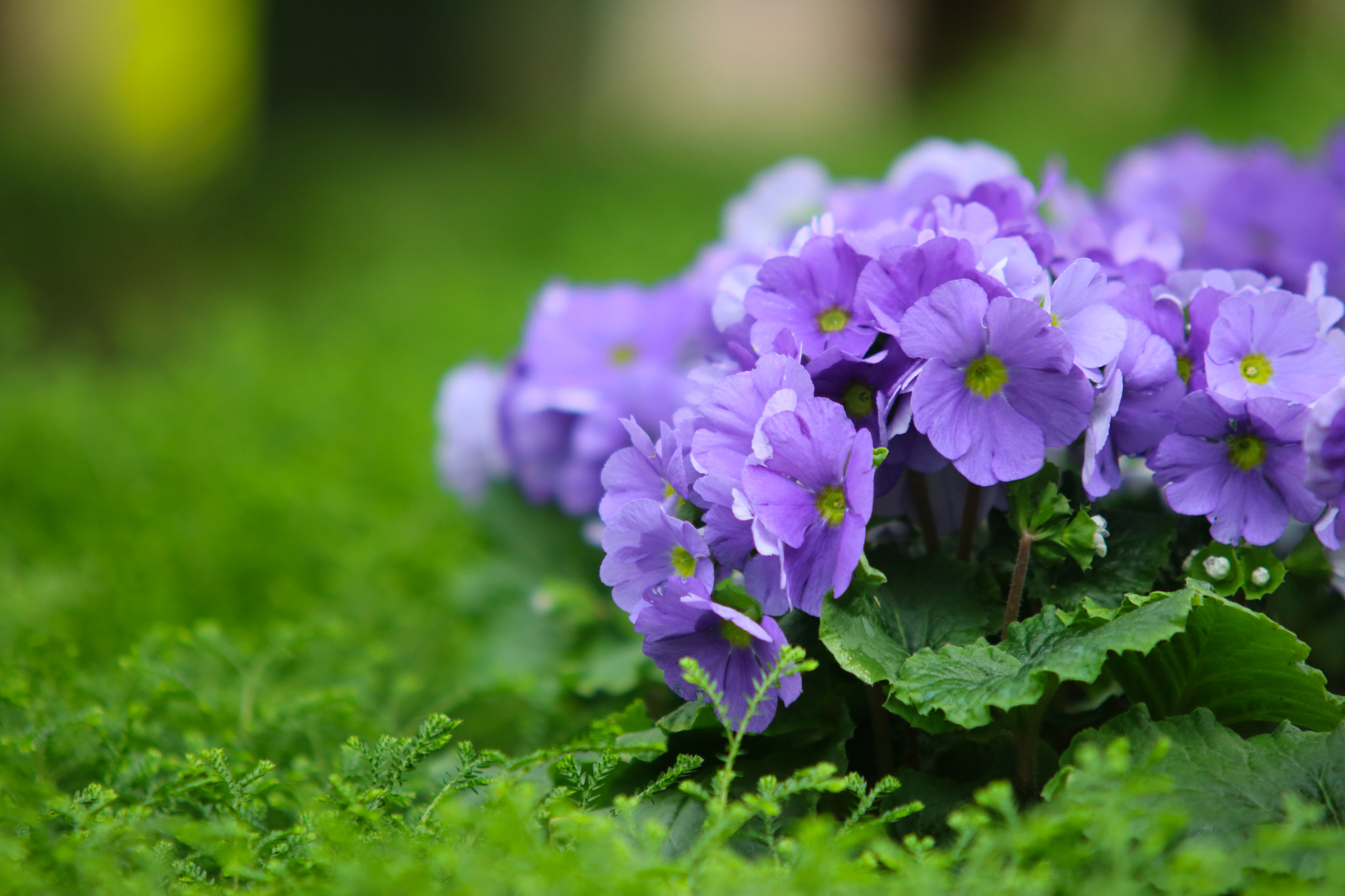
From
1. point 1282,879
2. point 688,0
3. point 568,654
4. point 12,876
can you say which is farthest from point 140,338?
point 688,0

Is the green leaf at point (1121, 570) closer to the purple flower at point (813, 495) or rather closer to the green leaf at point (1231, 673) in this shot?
the green leaf at point (1231, 673)

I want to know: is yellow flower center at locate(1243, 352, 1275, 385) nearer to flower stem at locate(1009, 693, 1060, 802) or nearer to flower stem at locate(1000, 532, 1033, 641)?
flower stem at locate(1000, 532, 1033, 641)

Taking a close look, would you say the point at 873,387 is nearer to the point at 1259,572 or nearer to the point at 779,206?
the point at 1259,572

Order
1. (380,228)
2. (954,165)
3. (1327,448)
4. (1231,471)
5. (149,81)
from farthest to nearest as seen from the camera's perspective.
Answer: (149,81) < (380,228) < (954,165) < (1231,471) < (1327,448)

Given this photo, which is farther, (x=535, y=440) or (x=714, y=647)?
(x=535, y=440)

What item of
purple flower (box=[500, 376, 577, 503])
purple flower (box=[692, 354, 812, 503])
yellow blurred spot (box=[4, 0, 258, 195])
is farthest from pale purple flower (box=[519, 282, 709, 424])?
yellow blurred spot (box=[4, 0, 258, 195])

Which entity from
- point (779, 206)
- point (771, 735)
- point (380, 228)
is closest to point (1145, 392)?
point (771, 735)

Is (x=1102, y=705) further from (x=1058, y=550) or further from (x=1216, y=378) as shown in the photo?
(x=1216, y=378)
